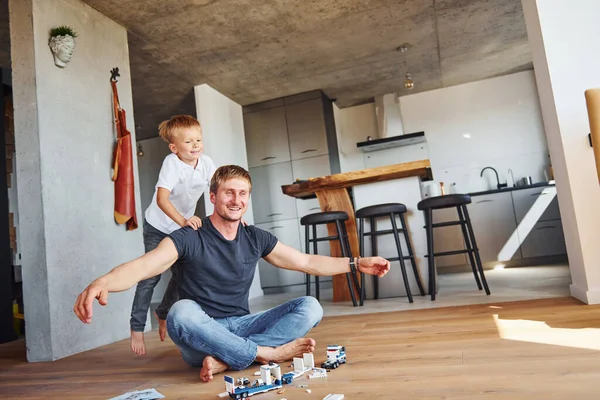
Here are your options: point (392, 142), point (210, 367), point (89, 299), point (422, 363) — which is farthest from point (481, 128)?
point (89, 299)

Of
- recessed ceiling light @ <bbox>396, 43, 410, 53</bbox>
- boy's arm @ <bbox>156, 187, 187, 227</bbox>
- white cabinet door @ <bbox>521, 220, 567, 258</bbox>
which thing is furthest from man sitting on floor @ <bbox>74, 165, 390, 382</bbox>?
white cabinet door @ <bbox>521, 220, 567, 258</bbox>

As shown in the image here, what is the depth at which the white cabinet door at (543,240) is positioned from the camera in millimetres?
5621

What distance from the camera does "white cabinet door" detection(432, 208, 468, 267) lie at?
19.1ft

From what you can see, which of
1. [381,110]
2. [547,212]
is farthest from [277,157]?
[547,212]

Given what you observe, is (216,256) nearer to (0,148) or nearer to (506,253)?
(0,148)

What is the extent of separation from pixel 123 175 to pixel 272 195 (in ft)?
9.45

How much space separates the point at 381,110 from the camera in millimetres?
6648

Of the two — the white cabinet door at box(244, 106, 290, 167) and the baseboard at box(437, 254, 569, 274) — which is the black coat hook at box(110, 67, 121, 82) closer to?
the white cabinet door at box(244, 106, 290, 167)

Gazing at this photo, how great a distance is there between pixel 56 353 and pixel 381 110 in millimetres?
5077

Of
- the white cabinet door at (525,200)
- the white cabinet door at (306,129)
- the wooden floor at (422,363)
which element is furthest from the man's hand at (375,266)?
the white cabinet door at (525,200)

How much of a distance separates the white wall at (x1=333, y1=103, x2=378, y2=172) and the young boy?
4527 millimetres

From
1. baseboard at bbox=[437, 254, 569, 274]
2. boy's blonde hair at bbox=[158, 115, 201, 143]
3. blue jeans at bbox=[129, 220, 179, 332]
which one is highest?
boy's blonde hair at bbox=[158, 115, 201, 143]

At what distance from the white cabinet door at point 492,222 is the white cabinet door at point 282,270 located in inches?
86.9

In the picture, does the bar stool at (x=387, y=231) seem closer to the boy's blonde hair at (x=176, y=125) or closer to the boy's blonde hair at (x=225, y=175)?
the boy's blonde hair at (x=176, y=125)
